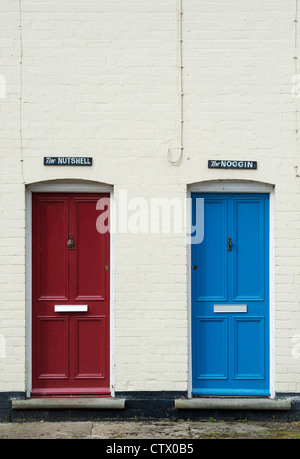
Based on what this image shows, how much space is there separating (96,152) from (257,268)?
7.72 feet

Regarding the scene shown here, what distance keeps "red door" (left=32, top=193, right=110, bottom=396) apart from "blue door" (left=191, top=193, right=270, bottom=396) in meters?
1.10

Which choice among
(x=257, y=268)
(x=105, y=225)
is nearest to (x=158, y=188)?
(x=105, y=225)

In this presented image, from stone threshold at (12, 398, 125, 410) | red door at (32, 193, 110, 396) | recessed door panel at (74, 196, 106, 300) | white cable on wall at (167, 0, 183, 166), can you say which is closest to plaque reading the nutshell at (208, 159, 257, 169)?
white cable on wall at (167, 0, 183, 166)

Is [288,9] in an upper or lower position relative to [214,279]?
upper

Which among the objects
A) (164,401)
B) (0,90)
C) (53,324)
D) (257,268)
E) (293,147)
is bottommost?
(164,401)

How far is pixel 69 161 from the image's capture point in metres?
9.95

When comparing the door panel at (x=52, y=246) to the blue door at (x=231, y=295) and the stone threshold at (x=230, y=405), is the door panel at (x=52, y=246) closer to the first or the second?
the blue door at (x=231, y=295)

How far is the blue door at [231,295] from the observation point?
10.2 meters

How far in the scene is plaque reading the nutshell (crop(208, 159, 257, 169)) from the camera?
10.0 meters

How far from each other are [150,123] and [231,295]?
2.25 metres

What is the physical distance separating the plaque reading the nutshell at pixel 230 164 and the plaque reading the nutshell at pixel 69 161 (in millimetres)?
1419

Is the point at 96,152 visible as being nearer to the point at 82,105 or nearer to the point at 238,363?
the point at 82,105

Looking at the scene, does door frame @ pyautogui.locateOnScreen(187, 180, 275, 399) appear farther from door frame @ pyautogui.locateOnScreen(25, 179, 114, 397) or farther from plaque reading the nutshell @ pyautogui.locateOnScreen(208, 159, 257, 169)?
door frame @ pyautogui.locateOnScreen(25, 179, 114, 397)

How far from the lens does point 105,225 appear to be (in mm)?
10234
